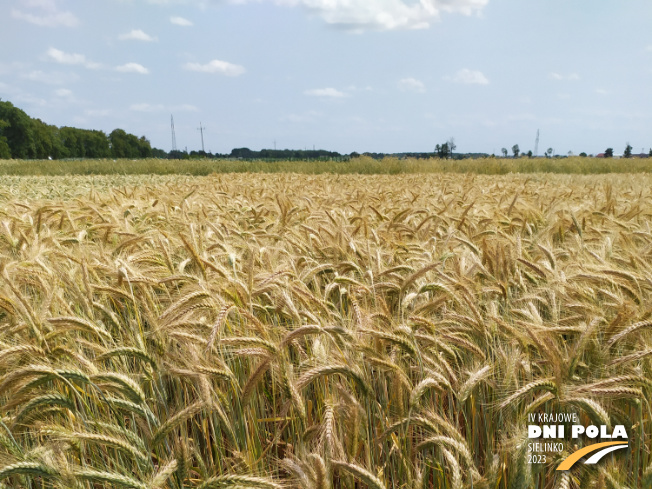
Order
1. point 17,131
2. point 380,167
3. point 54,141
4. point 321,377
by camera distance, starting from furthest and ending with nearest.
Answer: point 54,141
point 17,131
point 380,167
point 321,377

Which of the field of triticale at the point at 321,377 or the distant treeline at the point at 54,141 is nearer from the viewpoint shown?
the field of triticale at the point at 321,377

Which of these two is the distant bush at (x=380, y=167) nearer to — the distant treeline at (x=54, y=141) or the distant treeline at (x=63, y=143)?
the distant treeline at (x=63, y=143)

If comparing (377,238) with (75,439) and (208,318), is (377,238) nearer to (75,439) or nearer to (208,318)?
(208,318)

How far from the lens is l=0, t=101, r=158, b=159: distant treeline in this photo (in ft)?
255

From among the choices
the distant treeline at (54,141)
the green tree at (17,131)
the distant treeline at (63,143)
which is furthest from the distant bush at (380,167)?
the green tree at (17,131)

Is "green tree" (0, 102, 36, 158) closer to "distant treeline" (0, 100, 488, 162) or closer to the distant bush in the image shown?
"distant treeline" (0, 100, 488, 162)

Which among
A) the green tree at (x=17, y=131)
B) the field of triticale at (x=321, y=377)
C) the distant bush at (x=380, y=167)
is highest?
the green tree at (x=17, y=131)

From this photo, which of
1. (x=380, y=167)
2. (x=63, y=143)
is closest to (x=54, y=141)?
(x=63, y=143)

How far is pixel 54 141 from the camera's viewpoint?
303 feet

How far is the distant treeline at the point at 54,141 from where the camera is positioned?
255 ft

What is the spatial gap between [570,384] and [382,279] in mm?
1054

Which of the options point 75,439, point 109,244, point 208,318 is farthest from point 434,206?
point 75,439

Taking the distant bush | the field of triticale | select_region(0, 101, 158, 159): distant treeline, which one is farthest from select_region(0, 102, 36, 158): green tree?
the field of triticale

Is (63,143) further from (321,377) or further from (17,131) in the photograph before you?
(321,377)
